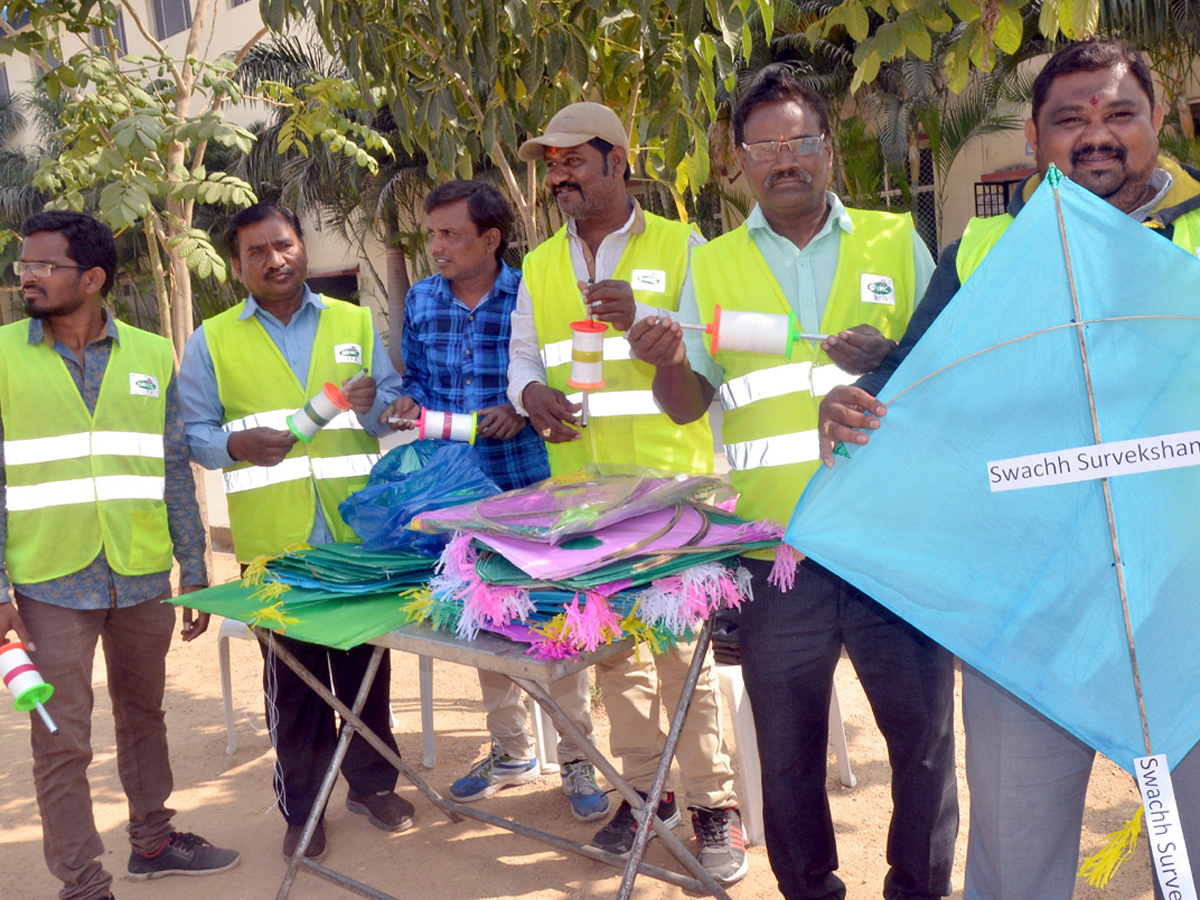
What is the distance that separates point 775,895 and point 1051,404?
5.95 feet

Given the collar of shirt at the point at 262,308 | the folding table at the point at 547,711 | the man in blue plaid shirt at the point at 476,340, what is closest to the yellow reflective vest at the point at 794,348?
the folding table at the point at 547,711

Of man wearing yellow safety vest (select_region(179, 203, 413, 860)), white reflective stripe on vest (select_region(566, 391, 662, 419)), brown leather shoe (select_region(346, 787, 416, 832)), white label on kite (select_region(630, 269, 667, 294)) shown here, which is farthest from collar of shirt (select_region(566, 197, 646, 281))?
brown leather shoe (select_region(346, 787, 416, 832))

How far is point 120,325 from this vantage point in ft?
10.8

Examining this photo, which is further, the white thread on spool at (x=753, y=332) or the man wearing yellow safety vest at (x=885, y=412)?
the white thread on spool at (x=753, y=332)

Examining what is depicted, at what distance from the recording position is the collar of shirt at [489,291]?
11.7ft

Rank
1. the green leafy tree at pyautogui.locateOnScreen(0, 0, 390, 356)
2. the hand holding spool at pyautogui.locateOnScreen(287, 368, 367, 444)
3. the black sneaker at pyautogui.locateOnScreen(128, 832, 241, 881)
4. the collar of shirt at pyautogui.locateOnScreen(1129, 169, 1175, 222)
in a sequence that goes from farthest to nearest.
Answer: the green leafy tree at pyautogui.locateOnScreen(0, 0, 390, 356), the black sneaker at pyautogui.locateOnScreen(128, 832, 241, 881), the hand holding spool at pyautogui.locateOnScreen(287, 368, 367, 444), the collar of shirt at pyautogui.locateOnScreen(1129, 169, 1175, 222)

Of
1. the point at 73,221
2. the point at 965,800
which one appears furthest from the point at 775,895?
the point at 73,221

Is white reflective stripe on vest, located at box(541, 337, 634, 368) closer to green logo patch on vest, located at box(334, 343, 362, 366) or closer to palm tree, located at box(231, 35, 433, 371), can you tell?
green logo patch on vest, located at box(334, 343, 362, 366)

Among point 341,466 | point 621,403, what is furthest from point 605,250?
point 341,466

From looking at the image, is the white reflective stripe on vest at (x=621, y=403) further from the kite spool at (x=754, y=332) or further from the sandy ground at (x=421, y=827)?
the sandy ground at (x=421, y=827)

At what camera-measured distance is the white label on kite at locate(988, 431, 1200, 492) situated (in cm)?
171

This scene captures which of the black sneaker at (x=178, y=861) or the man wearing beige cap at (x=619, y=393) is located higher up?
the man wearing beige cap at (x=619, y=393)

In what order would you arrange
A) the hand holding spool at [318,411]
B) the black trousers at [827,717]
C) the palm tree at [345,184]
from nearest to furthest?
1. the black trousers at [827,717]
2. the hand holding spool at [318,411]
3. the palm tree at [345,184]

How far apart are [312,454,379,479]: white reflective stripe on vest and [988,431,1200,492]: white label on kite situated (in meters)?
2.16
